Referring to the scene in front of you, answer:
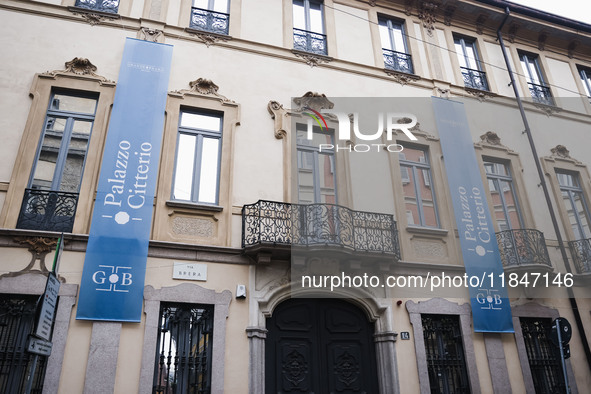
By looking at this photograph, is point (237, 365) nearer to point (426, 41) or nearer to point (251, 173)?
point (251, 173)

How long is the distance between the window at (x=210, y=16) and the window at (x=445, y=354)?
26.1ft

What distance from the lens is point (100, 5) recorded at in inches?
400

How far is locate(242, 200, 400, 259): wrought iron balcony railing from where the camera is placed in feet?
27.6

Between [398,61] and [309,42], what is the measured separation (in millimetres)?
2537

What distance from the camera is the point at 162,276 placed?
25.8 ft

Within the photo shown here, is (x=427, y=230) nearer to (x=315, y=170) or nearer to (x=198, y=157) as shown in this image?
(x=315, y=170)

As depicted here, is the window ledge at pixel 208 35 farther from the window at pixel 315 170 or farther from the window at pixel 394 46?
the window at pixel 394 46

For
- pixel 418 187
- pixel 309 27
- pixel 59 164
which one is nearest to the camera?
pixel 59 164

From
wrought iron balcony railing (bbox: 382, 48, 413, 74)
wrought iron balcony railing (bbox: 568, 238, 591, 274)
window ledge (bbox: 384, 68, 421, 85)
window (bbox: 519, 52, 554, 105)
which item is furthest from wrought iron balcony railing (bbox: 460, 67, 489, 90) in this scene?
wrought iron balcony railing (bbox: 568, 238, 591, 274)

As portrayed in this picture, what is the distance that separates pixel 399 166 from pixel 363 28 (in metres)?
4.26

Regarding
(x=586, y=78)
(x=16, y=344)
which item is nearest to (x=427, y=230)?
(x=16, y=344)

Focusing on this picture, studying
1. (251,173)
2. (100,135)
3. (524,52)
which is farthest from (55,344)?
(524,52)

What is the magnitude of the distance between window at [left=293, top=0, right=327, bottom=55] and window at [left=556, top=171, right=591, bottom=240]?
7337mm

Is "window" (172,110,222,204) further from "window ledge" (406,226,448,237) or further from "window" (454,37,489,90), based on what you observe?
"window" (454,37,489,90)
